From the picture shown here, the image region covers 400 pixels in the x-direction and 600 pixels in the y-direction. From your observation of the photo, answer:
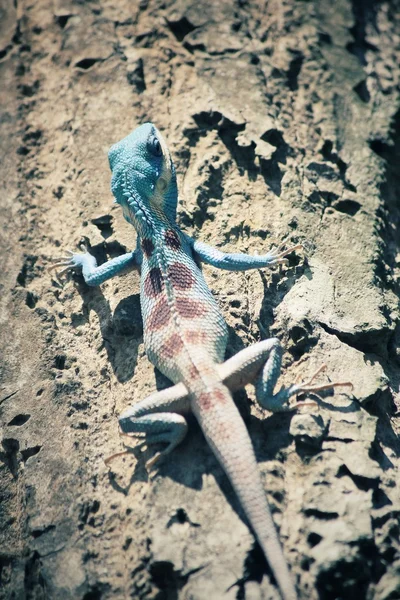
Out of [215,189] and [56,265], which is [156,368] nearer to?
[56,265]

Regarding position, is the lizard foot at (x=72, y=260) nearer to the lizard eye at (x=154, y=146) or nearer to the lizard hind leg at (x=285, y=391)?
the lizard eye at (x=154, y=146)

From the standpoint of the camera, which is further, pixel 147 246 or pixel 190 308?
pixel 147 246

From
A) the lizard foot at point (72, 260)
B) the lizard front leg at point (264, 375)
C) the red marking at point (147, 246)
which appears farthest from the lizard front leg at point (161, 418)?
the lizard foot at point (72, 260)

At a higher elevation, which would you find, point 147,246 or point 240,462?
point 147,246

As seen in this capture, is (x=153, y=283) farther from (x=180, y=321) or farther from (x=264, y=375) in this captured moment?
(x=264, y=375)

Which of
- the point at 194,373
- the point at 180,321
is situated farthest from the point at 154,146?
the point at 194,373

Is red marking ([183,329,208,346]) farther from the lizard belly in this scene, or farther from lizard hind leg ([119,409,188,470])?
lizard hind leg ([119,409,188,470])
